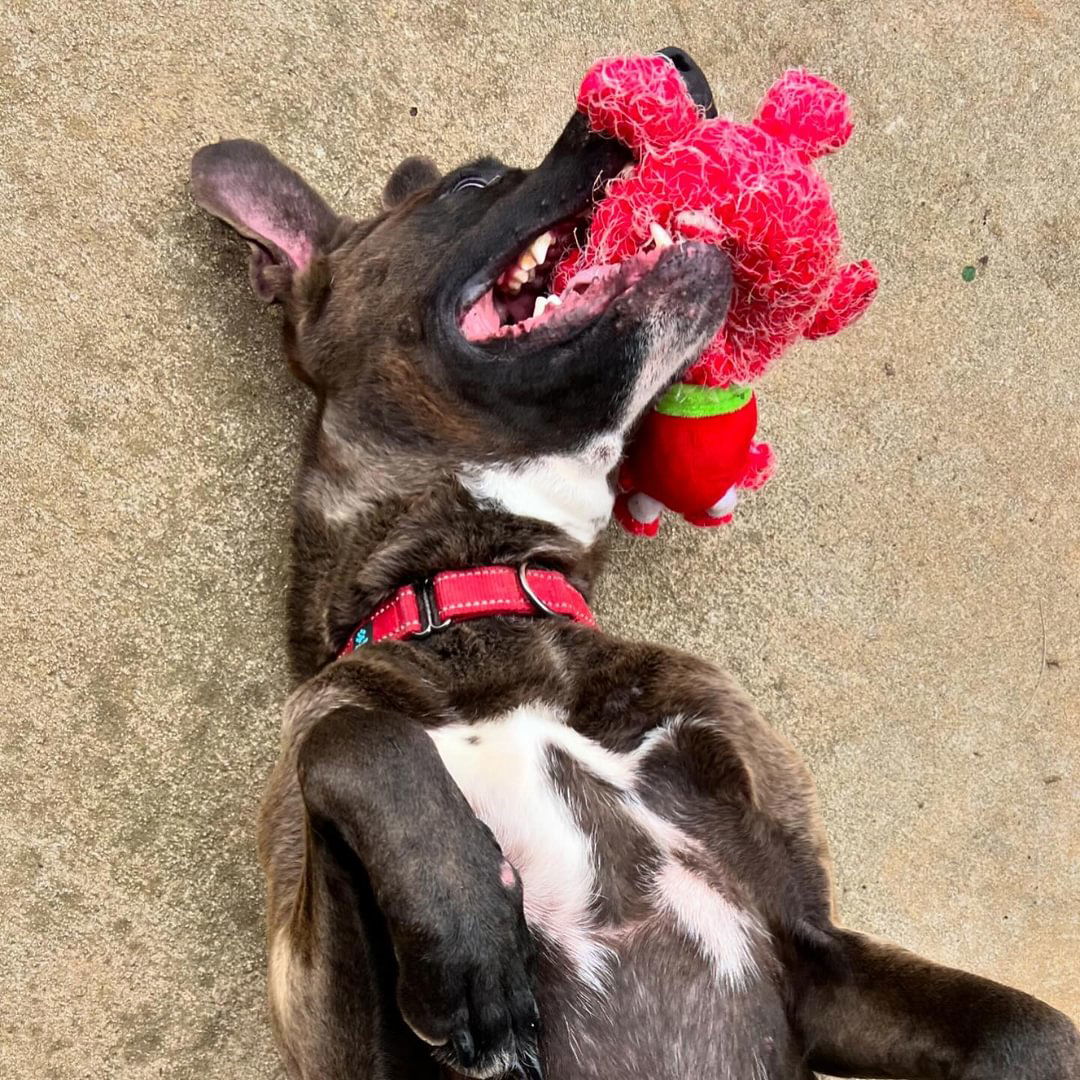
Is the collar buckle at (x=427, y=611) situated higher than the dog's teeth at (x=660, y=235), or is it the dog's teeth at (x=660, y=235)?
the dog's teeth at (x=660, y=235)

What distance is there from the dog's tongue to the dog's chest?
1113 mm

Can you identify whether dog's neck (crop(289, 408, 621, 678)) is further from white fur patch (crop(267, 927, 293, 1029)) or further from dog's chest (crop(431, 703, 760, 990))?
white fur patch (crop(267, 927, 293, 1029))

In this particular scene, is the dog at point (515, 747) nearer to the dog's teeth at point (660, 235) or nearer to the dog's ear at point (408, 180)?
the dog's teeth at point (660, 235)

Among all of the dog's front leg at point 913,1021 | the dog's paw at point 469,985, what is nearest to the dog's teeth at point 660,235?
the dog's paw at point 469,985

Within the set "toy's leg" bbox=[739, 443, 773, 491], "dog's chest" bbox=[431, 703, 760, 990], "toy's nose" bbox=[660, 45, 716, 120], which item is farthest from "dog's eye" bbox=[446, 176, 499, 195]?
"dog's chest" bbox=[431, 703, 760, 990]

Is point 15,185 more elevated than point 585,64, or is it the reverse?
point 585,64

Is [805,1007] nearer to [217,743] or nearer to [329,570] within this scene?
[329,570]

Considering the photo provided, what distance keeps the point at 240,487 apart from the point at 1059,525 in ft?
11.4

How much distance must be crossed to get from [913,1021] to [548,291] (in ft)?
7.37

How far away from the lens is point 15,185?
3555mm

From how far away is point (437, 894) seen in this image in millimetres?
2145

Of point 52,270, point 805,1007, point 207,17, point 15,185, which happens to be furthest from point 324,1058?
point 207,17

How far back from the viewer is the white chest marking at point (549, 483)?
300 cm

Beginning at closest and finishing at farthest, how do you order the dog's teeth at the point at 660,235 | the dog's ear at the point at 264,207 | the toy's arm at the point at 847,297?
the dog's teeth at the point at 660,235, the toy's arm at the point at 847,297, the dog's ear at the point at 264,207
